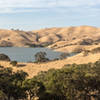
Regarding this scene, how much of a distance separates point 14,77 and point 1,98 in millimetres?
5715

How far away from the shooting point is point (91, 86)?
34.1 m

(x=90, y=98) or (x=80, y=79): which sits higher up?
(x=80, y=79)

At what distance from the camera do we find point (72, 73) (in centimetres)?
3384

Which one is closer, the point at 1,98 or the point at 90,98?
the point at 1,98

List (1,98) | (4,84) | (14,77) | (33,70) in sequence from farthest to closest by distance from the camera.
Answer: (33,70), (14,77), (4,84), (1,98)

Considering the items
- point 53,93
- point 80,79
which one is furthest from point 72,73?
point 53,93

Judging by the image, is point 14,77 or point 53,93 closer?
point 53,93

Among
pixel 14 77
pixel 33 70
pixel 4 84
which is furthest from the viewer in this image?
pixel 33 70

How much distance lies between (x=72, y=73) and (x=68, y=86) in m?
2.97

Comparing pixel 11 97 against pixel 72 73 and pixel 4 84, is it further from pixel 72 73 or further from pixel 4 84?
pixel 72 73

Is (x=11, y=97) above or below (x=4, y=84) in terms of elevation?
below

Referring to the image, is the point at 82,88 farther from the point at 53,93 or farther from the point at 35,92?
the point at 35,92

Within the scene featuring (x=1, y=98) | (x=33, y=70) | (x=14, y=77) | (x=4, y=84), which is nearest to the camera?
(x=1, y=98)

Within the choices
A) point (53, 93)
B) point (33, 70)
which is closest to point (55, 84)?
point (53, 93)
